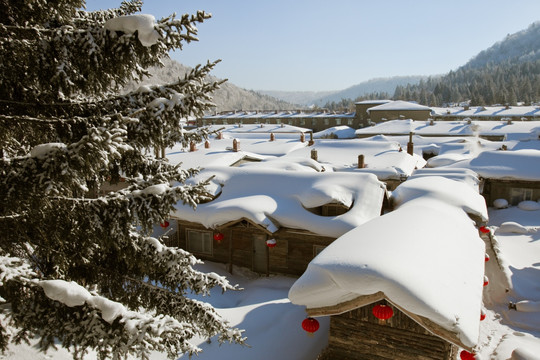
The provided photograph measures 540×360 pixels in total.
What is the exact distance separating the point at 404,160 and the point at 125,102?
2533 cm

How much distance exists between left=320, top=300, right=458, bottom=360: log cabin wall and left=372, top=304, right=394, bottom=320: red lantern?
241mm

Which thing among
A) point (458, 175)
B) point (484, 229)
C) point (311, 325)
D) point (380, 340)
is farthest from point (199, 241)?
point (458, 175)

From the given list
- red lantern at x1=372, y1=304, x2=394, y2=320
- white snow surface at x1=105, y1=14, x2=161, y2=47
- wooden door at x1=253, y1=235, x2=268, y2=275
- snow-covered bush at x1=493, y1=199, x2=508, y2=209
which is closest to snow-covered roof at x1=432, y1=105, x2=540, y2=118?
snow-covered bush at x1=493, y1=199, x2=508, y2=209

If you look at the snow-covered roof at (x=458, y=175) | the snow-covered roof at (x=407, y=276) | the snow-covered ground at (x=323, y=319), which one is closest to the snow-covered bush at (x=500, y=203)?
the snow-covered ground at (x=323, y=319)

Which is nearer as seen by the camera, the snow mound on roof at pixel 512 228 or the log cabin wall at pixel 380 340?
the log cabin wall at pixel 380 340

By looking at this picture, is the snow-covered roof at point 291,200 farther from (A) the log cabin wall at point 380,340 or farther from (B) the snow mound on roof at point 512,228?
(B) the snow mound on roof at point 512,228

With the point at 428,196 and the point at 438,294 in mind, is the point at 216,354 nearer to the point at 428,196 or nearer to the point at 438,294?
the point at 438,294

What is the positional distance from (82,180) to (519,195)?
98.5 feet

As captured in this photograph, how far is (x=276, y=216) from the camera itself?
54.5ft

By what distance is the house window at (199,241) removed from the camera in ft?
63.7

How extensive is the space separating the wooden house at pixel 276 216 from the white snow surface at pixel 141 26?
38.8ft

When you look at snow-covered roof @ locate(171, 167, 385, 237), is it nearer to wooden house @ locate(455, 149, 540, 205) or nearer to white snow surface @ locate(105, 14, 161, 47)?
white snow surface @ locate(105, 14, 161, 47)

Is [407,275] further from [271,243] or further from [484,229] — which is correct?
[484,229]

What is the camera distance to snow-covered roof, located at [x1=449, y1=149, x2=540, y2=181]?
25859 mm
